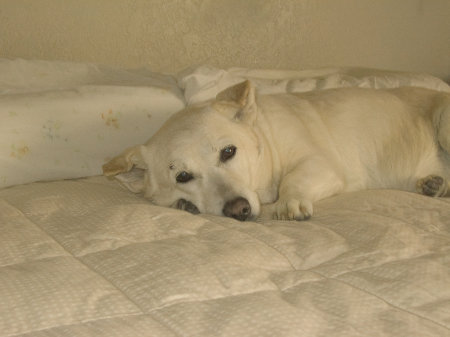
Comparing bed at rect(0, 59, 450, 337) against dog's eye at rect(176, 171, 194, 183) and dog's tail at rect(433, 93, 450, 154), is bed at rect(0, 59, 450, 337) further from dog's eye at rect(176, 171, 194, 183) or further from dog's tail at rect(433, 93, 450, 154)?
dog's tail at rect(433, 93, 450, 154)

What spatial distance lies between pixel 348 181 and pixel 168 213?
133cm

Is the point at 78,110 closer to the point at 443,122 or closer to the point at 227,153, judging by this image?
the point at 227,153

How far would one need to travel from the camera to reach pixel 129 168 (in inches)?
107

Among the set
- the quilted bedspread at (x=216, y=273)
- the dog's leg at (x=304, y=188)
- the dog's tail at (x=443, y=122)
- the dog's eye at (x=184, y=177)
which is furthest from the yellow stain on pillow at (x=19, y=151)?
the dog's tail at (x=443, y=122)

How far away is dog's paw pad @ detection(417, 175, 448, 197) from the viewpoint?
2910 mm

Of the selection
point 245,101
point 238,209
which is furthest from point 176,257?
point 245,101

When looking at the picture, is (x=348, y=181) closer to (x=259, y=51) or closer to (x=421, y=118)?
(x=421, y=118)

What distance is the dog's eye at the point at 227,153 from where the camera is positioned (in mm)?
2596

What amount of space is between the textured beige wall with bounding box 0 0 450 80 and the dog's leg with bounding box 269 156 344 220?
1.74 meters

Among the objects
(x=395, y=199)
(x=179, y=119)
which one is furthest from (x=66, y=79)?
(x=395, y=199)

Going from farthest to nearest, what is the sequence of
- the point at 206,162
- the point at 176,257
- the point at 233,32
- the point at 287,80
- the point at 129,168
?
the point at 233,32 → the point at 287,80 → the point at 129,168 → the point at 206,162 → the point at 176,257

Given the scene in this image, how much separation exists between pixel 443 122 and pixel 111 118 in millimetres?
1990

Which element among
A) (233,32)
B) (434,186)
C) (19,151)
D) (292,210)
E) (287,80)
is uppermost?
(233,32)

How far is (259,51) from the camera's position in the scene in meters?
4.43
